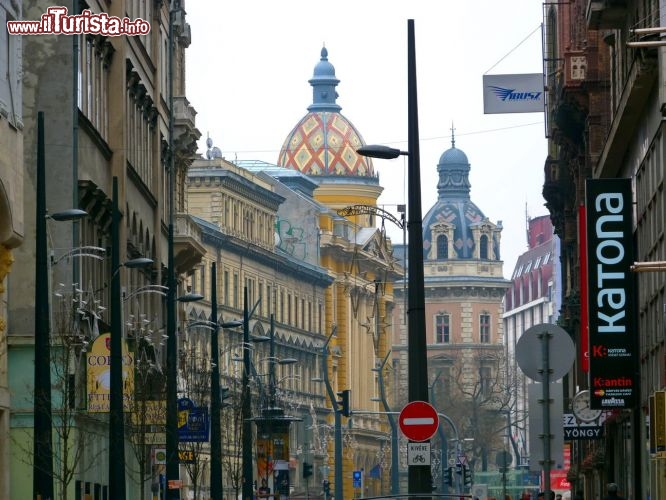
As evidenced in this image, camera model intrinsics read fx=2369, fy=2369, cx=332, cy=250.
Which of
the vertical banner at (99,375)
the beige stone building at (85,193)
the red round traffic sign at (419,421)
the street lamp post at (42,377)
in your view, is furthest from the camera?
the beige stone building at (85,193)

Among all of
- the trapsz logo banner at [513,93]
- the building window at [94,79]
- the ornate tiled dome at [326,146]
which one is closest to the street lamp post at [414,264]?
the building window at [94,79]

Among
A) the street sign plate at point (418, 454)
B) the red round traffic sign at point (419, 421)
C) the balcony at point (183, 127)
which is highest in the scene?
the balcony at point (183, 127)

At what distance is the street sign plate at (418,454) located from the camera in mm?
28266

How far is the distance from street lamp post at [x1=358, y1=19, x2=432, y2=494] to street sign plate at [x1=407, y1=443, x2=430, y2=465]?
0.20 ft

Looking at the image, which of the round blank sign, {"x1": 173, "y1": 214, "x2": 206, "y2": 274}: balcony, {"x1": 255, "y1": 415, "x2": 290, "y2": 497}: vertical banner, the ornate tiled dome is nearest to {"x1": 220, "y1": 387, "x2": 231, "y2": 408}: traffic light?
{"x1": 255, "y1": 415, "x2": 290, "y2": 497}: vertical banner

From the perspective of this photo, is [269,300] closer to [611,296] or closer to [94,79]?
[94,79]

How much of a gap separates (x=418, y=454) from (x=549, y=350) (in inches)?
194

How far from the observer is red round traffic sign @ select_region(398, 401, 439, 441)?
93.5 feet

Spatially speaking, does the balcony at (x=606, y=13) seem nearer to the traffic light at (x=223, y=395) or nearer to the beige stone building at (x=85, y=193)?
the beige stone building at (x=85, y=193)

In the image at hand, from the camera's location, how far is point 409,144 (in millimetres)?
29328

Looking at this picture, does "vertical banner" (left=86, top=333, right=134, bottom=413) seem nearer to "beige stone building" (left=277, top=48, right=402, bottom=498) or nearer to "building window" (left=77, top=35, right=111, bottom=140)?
"building window" (left=77, top=35, right=111, bottom=140)

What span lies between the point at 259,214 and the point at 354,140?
203 feet

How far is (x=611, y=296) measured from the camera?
4025 centimetres

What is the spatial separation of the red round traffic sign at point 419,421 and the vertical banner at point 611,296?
1127 centimetres
